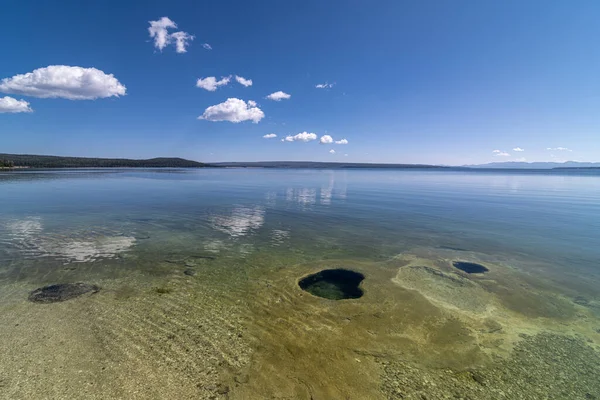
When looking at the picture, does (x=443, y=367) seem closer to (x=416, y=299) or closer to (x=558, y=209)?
(x=416, y=299)

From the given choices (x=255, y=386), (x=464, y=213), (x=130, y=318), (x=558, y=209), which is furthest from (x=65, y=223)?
(x=558, y=209)

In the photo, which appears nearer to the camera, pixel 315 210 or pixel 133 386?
pixel 133 386

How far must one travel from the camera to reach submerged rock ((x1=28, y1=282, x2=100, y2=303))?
920 cm

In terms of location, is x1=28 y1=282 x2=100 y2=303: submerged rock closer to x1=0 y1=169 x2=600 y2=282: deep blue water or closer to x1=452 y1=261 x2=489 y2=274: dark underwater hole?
x1=0 y1=169 x2=600 y2=282: deep blue water

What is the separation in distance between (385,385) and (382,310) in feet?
10.8

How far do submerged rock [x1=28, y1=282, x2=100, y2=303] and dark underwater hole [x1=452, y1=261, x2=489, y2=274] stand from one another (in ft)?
50.2

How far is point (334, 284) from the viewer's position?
450 inches

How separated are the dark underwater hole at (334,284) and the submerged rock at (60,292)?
769 cm

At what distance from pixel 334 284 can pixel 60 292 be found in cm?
986

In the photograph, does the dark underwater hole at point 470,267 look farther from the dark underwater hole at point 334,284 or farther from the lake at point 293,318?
the dark underwater hole at point 334,284

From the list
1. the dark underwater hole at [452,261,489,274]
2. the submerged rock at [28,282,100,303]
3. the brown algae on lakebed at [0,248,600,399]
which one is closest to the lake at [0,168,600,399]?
the brown algae on lakebed at [0,248,600,399]

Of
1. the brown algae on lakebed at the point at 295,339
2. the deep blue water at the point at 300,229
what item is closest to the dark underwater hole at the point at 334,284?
the brown algae on lakebed at the point at 295,339

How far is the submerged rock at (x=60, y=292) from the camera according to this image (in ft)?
30.2

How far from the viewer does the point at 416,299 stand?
9.98 metres
